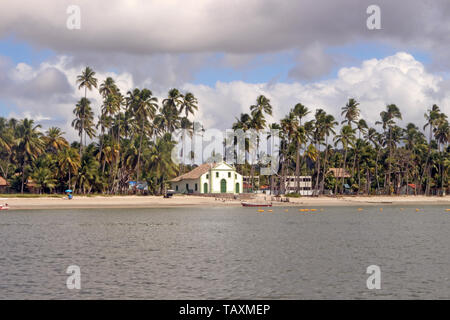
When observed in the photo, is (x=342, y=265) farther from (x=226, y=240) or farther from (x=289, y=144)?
(x=289, y=144)

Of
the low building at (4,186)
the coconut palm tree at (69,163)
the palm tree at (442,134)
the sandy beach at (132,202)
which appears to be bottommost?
the sandy beach at (132,202)

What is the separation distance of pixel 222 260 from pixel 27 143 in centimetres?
7788

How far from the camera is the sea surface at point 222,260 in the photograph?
23812mm

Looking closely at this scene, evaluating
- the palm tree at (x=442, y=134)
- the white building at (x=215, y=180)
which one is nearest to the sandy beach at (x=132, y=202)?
the white building at (x=215, y=180)

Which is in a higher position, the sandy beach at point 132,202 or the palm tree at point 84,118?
the palm tree at point 84,118

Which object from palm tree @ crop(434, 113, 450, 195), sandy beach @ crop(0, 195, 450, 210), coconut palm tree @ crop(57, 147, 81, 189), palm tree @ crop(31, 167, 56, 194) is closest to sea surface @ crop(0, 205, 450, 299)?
sandy beach @ crop(0, 195, 450, 210)

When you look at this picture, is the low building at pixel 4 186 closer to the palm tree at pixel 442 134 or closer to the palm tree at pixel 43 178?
the palm tree at pixel 43 178

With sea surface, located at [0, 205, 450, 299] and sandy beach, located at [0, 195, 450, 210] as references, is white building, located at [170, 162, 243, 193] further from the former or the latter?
sea surface, located at [0, 205, 450, 299]

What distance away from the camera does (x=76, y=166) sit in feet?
310

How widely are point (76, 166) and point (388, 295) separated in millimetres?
78747

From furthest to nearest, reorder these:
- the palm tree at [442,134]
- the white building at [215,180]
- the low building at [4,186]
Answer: the palm tree at [442,134]
the low building at [4,186]
the white building at [215,180]

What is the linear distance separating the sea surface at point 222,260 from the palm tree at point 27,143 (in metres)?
48.3
